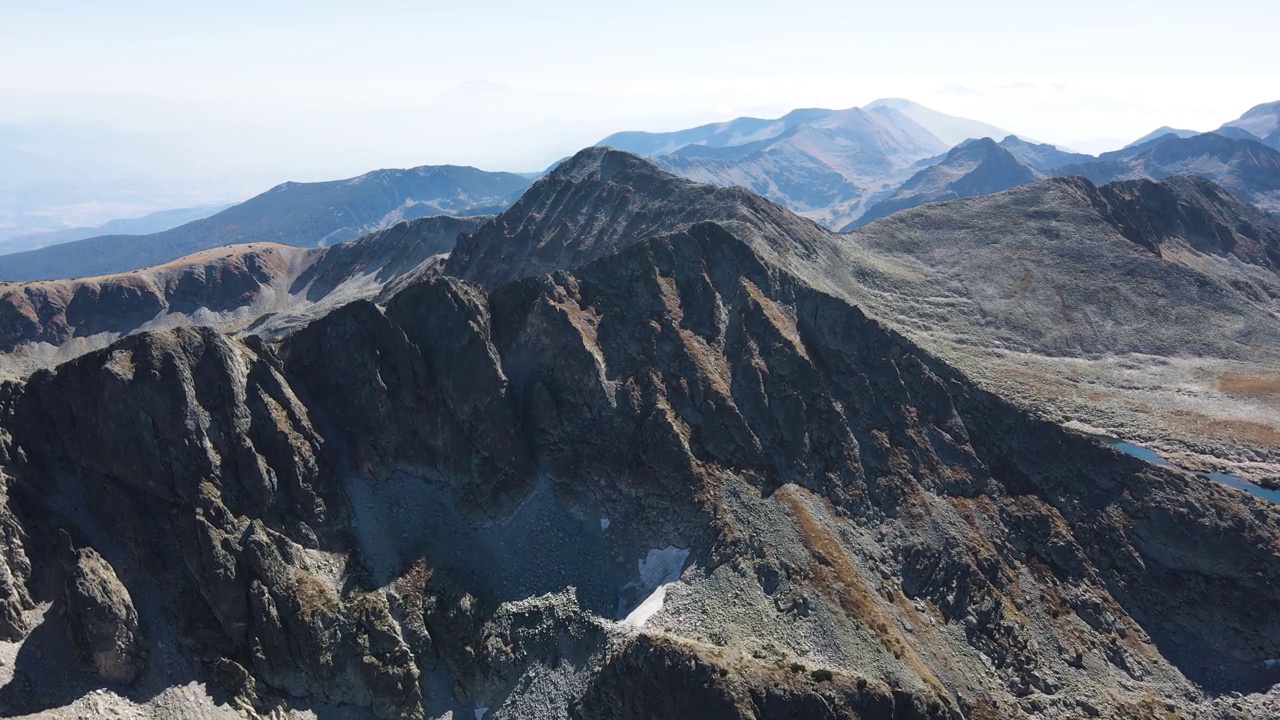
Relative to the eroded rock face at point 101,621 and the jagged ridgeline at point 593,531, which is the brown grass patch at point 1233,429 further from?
the eroded rock face at point 101,621

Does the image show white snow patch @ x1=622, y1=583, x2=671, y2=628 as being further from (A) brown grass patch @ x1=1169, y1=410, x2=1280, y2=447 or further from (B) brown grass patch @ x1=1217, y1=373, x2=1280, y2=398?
(B) brown grass patch @ x1=1217, y1=373, x2=1280, y2=398

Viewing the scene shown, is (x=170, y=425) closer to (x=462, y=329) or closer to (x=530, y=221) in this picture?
(x=462, y=329)

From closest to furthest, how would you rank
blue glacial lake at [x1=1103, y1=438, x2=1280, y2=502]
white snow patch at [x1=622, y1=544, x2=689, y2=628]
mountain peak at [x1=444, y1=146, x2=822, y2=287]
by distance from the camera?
1. white snow patch at [x1=622, y1=544, x2=689, y2=628]
2. blue glacial lake at [x1=1103, y1=438, x2=1280, y2=502]
3. mountain peak at [x1=444, y1=146, x2=822, y2=287]

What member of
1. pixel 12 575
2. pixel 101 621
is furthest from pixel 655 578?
pixel 12 575

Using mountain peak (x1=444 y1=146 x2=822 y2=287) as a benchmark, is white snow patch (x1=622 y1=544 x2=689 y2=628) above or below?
below

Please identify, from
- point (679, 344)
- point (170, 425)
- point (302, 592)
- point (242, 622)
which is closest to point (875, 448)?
point (679, 344)

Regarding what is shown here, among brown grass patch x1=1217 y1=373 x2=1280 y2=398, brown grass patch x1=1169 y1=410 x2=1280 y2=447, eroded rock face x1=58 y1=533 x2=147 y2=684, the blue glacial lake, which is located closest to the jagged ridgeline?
eroded rock face x1=58 y1=533 x2=147 y2=684

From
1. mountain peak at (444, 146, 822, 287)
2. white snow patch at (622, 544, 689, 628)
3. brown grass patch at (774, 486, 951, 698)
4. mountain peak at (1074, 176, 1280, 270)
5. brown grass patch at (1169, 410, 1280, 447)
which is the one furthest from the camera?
mountain peak at (1074, 176, 1280, 270)
